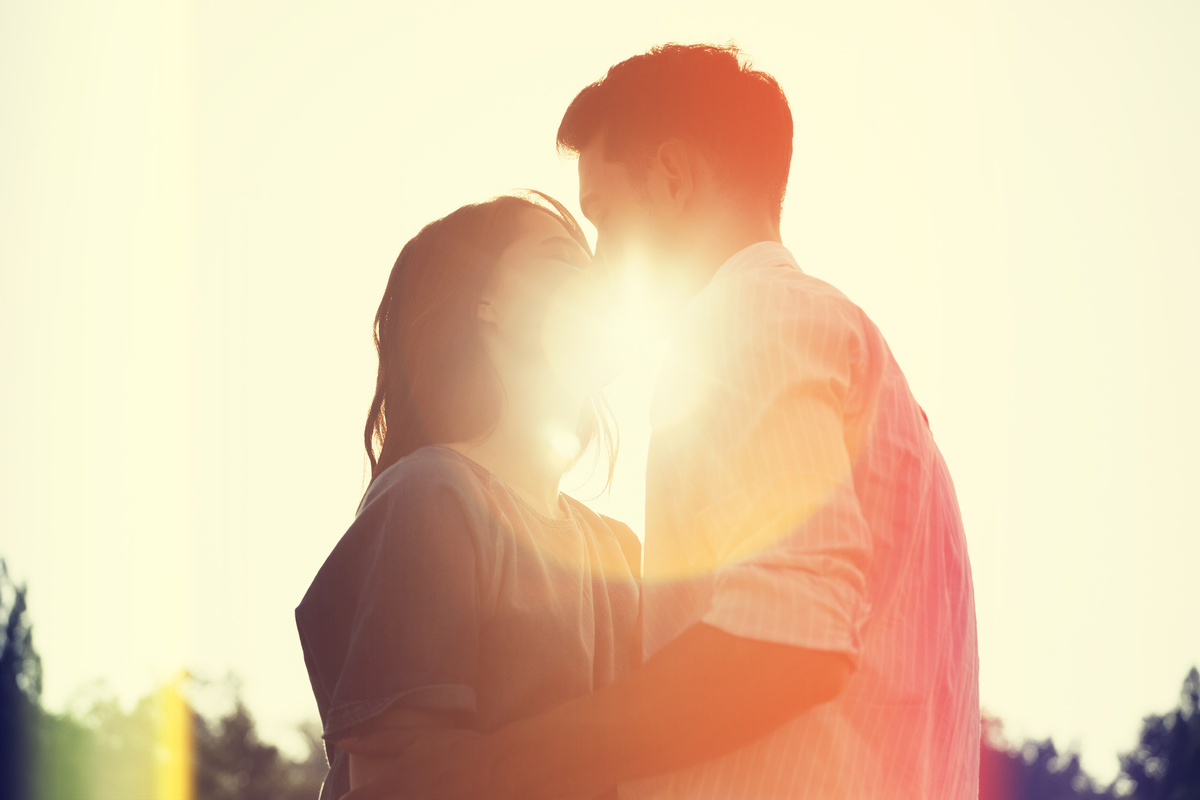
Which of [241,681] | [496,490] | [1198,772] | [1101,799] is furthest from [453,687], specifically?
[1101,799]

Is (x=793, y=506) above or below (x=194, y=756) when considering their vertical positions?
above

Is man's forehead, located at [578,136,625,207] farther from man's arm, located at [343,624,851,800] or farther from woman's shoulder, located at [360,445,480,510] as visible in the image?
man's arm, located at [343,624,851,800]

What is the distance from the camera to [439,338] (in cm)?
341

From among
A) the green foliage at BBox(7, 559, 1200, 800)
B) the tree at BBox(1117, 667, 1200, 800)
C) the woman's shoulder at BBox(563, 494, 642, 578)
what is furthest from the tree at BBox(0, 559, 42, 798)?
the tree at BBox(1117, 667, 1200, 800)

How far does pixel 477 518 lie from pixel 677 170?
1120 mm

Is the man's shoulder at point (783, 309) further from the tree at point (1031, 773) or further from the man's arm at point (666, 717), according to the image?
the tree at point (1031, 773)

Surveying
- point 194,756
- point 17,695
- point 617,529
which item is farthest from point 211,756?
point 617,529

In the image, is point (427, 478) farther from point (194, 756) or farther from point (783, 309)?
point (194, 756)

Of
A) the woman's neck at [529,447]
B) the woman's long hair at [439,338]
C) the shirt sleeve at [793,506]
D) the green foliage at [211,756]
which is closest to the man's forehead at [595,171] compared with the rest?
the woman's long hair at [439,338]

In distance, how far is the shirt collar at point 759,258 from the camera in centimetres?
245

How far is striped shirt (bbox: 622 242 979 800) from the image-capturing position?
1.88 m

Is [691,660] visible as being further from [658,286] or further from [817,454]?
[658,286]

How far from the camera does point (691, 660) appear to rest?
1.83m

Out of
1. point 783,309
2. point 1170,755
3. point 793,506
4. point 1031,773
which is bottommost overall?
point 1031,773
